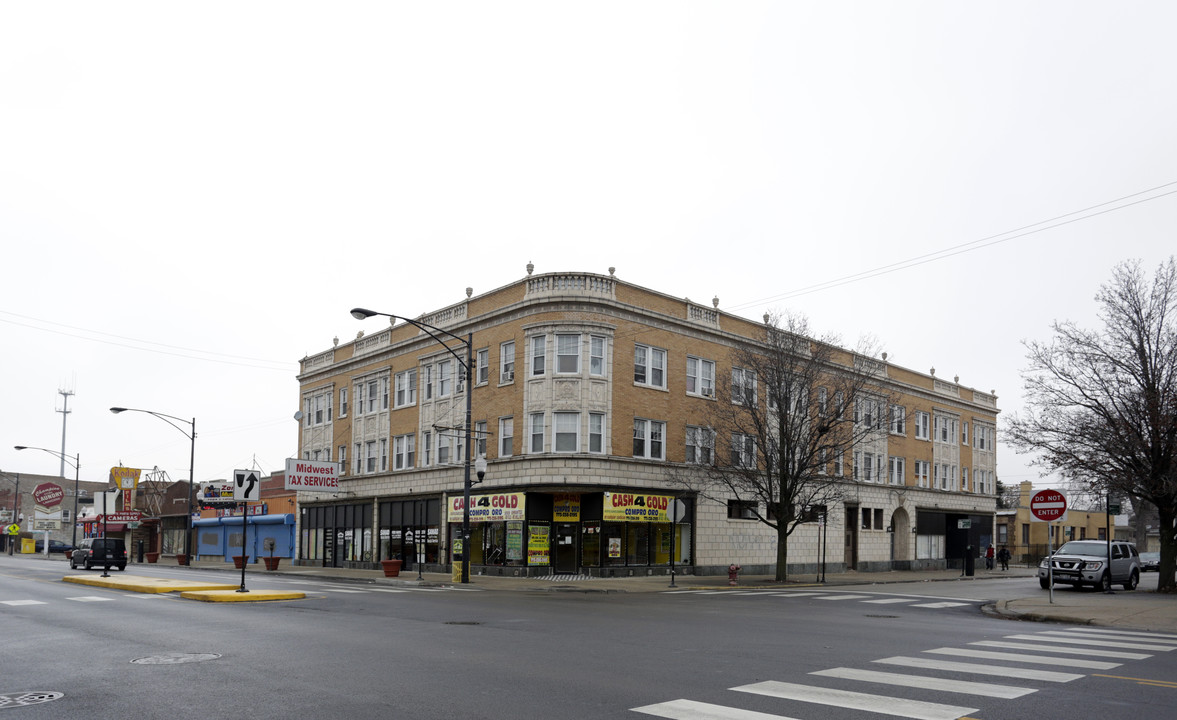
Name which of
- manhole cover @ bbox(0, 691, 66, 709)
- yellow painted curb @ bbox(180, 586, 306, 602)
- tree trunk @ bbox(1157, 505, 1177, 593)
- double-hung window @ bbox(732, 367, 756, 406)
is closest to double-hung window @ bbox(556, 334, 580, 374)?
double-hung window @ bbox(732, 367, 756, 406)

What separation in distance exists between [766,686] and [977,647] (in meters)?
5.57

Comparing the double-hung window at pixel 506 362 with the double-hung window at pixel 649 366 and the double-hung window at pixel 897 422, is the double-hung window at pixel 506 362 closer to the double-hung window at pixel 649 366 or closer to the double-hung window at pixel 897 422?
the double-hung window at pixel 649 366

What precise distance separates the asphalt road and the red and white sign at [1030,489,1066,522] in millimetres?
3138

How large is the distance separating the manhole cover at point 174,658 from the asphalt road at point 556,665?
39 mm

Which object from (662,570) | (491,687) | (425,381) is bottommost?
(662,570)

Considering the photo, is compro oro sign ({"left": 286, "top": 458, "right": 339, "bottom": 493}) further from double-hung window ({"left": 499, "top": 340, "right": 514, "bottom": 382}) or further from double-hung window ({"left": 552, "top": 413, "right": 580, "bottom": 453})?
double-hung window ({"left": 552, "top": 413, "right": 580, "bottom": 453})

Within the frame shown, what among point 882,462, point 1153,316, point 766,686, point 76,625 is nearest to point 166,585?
point 76,625

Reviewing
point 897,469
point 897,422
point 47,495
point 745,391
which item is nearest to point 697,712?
point 745,391

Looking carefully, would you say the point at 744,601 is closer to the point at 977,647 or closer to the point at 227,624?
the point at 977,647

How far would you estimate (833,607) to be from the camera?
22.7 metres

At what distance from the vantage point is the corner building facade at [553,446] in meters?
37.9

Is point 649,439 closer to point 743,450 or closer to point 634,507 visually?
point 634,507

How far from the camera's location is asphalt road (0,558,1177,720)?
334 inches

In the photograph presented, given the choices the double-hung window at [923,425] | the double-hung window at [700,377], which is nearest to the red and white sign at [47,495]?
the double-hung window at [700,377]
